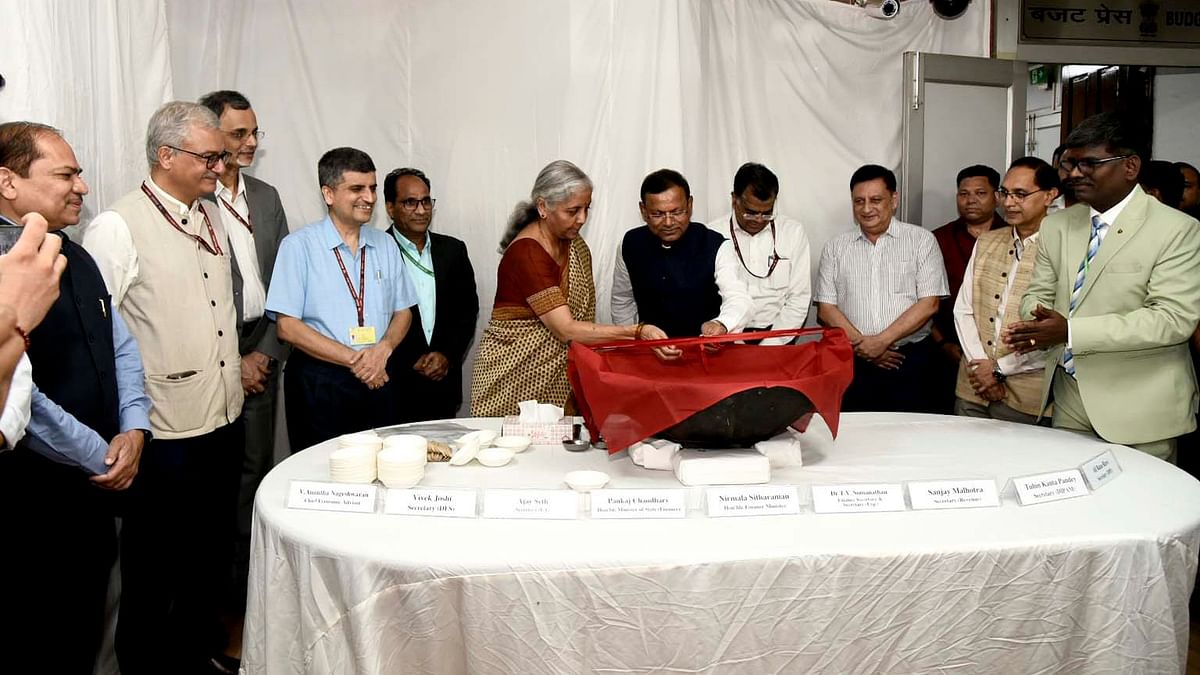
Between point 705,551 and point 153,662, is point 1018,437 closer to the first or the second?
point 705,551

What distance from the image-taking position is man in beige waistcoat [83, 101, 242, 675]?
93.6 inches

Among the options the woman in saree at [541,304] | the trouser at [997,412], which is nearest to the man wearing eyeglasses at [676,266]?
the woman in saree at [541,304]

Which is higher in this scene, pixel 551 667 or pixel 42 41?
pixel 42 41

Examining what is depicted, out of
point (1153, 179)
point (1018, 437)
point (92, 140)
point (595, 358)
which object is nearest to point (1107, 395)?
point (1018, 437)

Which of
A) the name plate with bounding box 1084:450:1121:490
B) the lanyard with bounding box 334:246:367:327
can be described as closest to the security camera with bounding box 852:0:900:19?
the lanyard with bounding box 334:246:367:327

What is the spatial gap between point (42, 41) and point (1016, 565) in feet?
8.64

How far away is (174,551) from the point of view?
2.46 metres

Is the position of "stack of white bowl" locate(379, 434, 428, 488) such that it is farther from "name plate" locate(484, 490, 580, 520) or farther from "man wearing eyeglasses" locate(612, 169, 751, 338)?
"man wearing eyeglasses" locate(612, 169, 751, 338)

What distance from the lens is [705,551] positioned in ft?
5.24

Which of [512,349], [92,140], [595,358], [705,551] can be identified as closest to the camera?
[705,551]

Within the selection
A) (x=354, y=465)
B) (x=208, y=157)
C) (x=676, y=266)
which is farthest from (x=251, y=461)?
(x=676, y=266)

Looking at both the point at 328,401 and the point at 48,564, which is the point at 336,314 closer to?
the point at 328,401

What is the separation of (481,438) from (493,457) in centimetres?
11

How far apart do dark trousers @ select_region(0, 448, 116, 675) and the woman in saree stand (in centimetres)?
121
